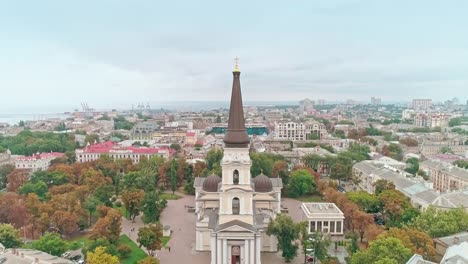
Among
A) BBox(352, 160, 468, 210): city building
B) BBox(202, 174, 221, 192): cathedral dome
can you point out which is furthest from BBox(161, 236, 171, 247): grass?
BBox(352, 160, 468, 210): city building

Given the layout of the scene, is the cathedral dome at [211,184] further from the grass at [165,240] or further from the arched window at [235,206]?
the arched window at [235,206]

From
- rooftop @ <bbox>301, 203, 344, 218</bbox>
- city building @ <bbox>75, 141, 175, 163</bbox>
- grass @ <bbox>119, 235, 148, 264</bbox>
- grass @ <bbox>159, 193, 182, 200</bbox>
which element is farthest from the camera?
city building @ <bbox>75, 141, 175, 163</bbox>

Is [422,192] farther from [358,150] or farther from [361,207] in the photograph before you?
[358,150]

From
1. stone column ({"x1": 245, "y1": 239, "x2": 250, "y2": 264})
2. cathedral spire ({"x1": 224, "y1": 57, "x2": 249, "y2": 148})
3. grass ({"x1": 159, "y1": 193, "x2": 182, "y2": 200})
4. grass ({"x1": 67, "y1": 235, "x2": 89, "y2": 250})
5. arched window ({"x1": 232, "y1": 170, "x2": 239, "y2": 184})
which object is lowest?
grass ({"x1": 159, "y1": 193, "x2": 182, "y2": 200})

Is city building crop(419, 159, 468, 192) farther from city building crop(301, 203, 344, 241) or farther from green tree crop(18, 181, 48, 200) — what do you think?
green tree crop(18, 181, 48, 200)

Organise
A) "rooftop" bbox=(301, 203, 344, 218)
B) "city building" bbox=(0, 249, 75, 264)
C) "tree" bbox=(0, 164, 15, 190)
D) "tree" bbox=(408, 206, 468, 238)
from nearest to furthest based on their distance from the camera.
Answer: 1. "city building" bbox=(0, 249, 75, 264)
2. "tree" bbox=(408, 206, 468, 238)
3. "rooftop" bbox=(301, 203, 344, 218)
4. "tree" bbox=(0, 164, 15, 190)

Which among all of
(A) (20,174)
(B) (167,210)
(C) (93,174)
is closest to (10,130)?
(A) (20,174)

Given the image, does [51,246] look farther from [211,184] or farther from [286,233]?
[286,233]

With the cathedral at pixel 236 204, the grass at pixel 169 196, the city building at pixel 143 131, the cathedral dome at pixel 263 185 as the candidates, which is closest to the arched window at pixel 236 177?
the cathedral at pixel 236 204
